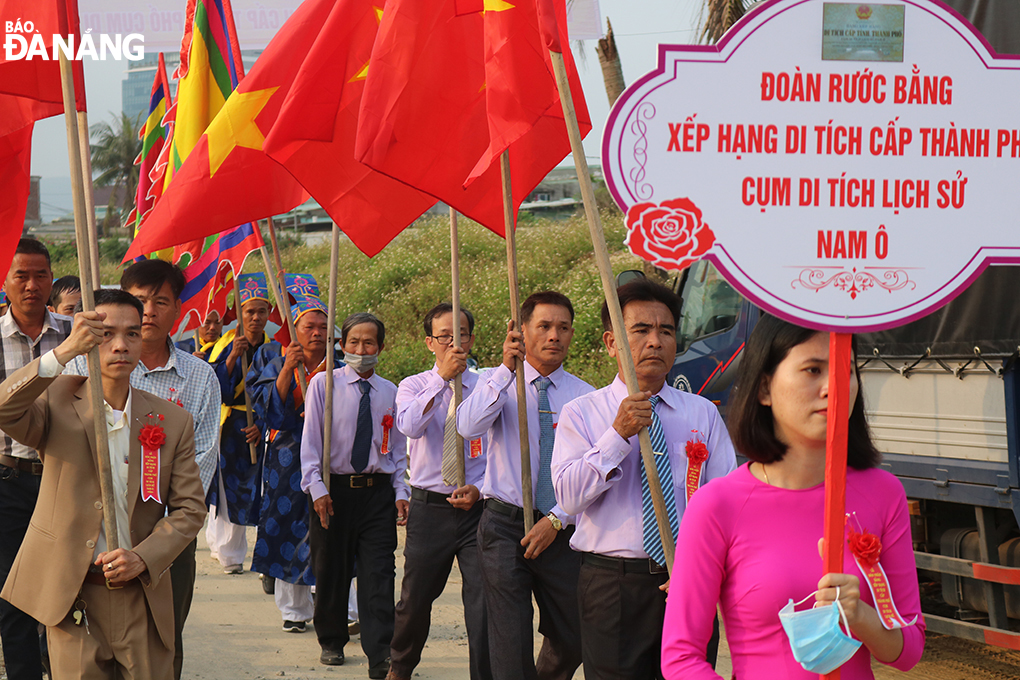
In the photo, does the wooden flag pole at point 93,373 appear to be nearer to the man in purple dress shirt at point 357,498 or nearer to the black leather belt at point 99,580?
the black leather belt at point 99,580

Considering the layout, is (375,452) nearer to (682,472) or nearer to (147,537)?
(147,537)

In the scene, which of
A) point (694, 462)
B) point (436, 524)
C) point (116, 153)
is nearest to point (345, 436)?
point (436, 524)

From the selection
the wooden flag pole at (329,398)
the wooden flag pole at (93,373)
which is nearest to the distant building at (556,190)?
the wooden flag pole at (329,398)

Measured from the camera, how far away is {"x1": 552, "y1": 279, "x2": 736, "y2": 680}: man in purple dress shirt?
3586 mm

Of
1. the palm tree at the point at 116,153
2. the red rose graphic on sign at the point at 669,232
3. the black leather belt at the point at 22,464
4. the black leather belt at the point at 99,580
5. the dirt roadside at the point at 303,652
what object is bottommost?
the dirt roadside at the point at 303,652

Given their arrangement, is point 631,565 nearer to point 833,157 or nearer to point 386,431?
point 833,157

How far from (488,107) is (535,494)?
180cm

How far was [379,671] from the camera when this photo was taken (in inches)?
241

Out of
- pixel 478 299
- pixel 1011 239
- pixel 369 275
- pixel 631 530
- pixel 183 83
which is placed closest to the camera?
pixel 1011 239

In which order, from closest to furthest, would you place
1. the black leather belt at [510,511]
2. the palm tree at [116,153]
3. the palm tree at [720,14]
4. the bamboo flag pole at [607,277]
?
1. the bamboo flag pole at [607,277]
2. the black leather belt at [510,511]
3. the palm tree at [720,14]
4. the palm tree at [116,153]

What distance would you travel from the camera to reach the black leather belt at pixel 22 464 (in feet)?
16.5

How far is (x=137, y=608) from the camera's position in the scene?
149 inches

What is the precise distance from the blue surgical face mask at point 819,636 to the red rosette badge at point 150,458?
258 centimetres

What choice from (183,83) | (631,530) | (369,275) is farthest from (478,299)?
(631,530)
